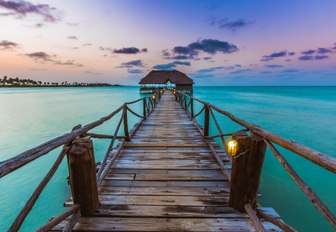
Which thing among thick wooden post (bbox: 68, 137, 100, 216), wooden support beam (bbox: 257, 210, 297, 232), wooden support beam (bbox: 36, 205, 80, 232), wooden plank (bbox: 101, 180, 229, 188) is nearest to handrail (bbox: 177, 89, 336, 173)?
wooden support beam (bbox: 257, 210, 297, 232)

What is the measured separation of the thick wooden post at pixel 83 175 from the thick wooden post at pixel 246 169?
195 cm

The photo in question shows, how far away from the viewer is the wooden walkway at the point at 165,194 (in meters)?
2.45

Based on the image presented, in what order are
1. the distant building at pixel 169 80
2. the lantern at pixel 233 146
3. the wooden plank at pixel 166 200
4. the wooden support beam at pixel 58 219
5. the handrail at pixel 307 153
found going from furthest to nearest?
the distant building at pixel 169 80
the wooden plank at pixel 166 200
the lantern at pixel 233 146
the wooden support beam at pixel 58 219
the handrail at pixel 307 153

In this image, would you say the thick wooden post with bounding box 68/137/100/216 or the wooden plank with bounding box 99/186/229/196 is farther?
the wooden plank with bounding box 99/186/229/196

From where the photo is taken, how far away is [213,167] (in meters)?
4.11

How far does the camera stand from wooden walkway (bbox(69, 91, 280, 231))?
2445mm

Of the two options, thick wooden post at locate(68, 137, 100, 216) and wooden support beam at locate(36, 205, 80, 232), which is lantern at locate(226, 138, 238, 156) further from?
wooden support beam at locate(36, 205, 80, 232)

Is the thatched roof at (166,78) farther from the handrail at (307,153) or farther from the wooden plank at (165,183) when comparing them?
the handrail at (307,153)

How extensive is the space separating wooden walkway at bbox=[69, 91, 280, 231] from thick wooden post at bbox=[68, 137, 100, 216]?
19cm

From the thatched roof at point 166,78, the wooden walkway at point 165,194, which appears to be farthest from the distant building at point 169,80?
the wooden walkway at point 165,194

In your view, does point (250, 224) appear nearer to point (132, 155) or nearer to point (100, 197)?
point (100, 197)

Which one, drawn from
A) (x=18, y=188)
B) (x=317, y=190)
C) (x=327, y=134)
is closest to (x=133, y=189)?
(x=18, y=188)

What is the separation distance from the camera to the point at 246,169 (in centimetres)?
249

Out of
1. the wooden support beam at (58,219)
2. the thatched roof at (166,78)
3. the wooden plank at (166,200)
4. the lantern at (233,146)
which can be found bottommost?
the wooden plank at (166,200)
